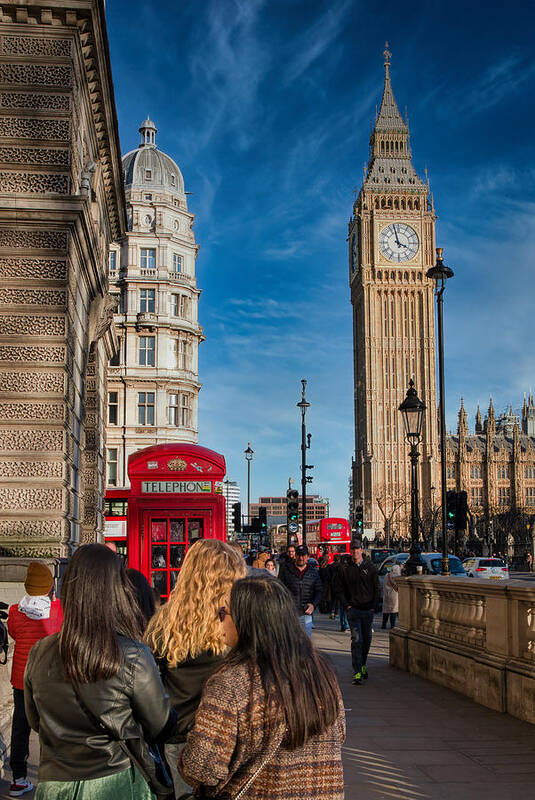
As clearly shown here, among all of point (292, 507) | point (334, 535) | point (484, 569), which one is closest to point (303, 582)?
point (292, 507)

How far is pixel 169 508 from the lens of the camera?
58.8 ft

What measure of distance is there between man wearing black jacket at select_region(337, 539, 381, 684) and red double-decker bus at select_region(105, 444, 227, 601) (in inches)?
217

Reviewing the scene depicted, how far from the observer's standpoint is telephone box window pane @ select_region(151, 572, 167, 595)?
17.5 metres

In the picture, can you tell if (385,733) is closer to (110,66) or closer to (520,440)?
(110,66)

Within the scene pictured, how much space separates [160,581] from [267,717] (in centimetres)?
1510

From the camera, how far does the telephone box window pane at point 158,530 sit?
17797 mm

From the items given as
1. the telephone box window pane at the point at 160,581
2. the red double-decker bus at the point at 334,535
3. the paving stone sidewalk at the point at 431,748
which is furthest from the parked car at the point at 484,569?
the paving stone sidewalk at the point at 431,748

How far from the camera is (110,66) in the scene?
16.6 m

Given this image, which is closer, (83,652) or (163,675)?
(83,652)

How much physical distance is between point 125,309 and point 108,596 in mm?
45978

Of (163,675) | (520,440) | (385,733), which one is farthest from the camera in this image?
(520,440)

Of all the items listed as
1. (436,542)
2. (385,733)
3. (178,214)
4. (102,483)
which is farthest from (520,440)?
(385,733)

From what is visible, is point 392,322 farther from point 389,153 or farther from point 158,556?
point 158,556

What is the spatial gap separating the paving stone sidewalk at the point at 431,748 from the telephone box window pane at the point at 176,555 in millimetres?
6273
